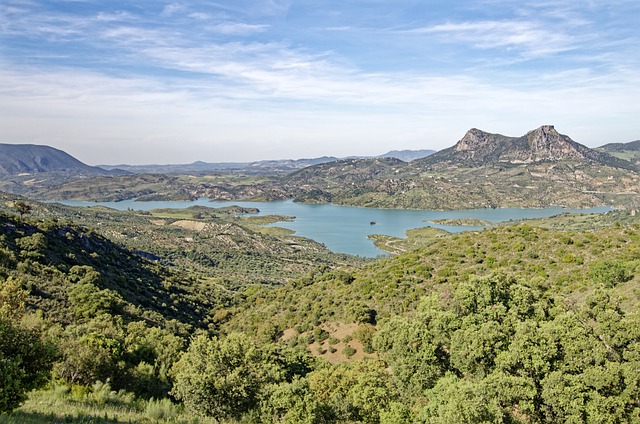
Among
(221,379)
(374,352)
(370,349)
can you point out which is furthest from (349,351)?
(221,379)

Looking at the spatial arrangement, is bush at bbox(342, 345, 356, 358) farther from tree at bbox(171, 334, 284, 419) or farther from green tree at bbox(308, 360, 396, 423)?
tree at bbox(171, 334, 284, 419)

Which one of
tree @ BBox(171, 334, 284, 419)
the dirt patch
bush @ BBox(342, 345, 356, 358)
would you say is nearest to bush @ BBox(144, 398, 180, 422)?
tree @ BBox(171, 334, 284, 419)

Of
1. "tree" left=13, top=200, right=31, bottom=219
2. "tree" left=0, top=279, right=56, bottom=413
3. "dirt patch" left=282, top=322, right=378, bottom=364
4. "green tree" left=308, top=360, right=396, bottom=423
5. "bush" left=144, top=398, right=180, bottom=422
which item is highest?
"tree" left=13, top=200, right=31, bottom=219

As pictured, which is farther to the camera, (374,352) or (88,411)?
A: (374,352)

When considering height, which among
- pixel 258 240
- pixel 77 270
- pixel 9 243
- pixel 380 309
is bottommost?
pixel 258 240

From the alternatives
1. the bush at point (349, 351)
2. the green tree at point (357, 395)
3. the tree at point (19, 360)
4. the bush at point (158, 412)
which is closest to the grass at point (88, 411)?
the bush at point (158, 412)

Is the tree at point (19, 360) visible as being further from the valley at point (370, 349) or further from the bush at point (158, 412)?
the bush at point (158, 412)

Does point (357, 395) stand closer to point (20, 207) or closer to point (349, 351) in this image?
point (349, 351)

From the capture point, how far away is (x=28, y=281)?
33.8 meters

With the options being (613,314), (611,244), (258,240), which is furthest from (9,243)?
(258,240)

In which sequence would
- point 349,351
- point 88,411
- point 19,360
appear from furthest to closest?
point 349,351, point 88,411, point 19,360

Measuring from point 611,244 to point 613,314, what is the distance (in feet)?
98.1

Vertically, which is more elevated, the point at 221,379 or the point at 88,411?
the point at 88,411

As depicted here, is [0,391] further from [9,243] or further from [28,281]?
[9,243]
